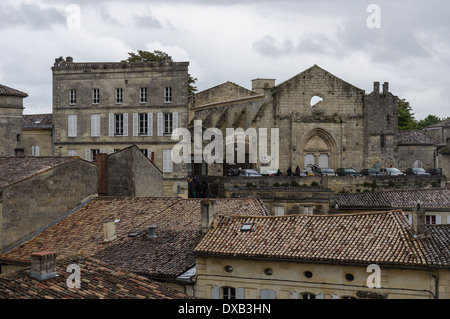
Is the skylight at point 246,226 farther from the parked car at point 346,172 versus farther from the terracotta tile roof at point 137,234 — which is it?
the parked car at point 346,172

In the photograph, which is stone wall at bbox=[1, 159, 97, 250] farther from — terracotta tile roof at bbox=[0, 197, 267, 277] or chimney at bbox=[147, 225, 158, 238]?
chimney at bbox=[147, 225, 158, 238]

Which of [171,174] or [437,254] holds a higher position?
[171,174]

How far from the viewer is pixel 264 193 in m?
41.2

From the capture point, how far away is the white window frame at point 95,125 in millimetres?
46031

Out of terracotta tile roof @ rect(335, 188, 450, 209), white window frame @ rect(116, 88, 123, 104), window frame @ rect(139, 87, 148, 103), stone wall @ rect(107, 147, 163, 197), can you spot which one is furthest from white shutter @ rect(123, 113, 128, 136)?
terracotta tile roof @ rect(335, 188, 450, 209)

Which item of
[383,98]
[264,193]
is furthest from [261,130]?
[264,193]

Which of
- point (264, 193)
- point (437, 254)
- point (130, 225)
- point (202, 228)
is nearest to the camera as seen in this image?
point (437, 254)

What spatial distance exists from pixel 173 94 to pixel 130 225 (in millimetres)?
17900

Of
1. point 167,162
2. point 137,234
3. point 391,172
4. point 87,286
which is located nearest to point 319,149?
point 391,172

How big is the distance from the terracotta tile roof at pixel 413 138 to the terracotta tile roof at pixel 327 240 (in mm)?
37071

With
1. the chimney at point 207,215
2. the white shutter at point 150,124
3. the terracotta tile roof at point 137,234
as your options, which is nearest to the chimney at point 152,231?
the terracotta tile roof at point 137,234

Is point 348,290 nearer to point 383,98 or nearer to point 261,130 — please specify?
point 261,130
